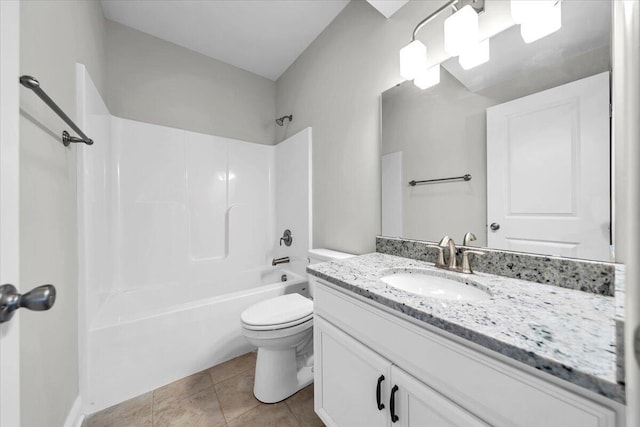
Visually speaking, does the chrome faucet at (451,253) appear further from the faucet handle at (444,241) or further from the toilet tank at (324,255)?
the toilet tank at (324,255)

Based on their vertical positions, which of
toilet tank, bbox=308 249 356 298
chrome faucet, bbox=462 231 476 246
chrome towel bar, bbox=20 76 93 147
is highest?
chrome towel bar, bbox=20 76 93 147

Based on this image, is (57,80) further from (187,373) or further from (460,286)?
(460,286)

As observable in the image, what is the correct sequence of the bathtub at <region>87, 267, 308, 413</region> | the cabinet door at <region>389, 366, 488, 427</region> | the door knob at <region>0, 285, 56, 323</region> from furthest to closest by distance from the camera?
the bathtub at <region>87, 267, 308, 413</region> < the cabinet door at <region>389, 366, 488, 427</region> < the door knob at <region>0, 285, 56, 323</region>

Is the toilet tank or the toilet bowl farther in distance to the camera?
the toilet tank

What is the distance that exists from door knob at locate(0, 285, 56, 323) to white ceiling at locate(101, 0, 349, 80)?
2035 millimetres

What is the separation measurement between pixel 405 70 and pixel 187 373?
2223mm

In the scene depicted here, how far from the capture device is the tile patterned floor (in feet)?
3.92

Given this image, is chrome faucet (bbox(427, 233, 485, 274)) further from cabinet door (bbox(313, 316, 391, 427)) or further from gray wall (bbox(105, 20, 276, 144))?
gray wall (bbox(105, 20, 276, 144))

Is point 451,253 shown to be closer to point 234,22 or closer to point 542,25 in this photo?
point 542,25

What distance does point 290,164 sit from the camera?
234 cm

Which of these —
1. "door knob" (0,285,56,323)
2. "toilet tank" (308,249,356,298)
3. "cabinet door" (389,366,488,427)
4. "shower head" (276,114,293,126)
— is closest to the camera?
"door knob" (0,285,56,323)

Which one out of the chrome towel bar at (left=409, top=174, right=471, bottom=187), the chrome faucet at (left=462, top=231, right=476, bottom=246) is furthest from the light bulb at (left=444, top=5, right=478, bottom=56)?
the chrome faucet at (left=462, top=231, right=476, bottom=246)

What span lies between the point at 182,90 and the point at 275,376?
241 centimetres

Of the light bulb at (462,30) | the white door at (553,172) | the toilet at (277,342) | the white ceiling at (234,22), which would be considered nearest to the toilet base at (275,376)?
the toilet at (277,342)
